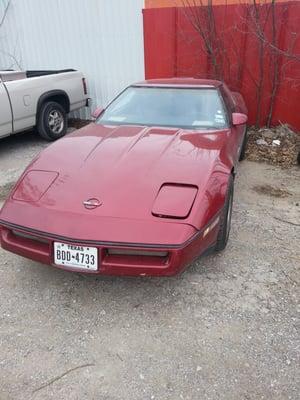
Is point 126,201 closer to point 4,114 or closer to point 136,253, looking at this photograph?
point 136,253

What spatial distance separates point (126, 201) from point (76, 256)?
51 centimetres

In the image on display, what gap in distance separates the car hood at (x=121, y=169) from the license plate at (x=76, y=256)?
0.79ft

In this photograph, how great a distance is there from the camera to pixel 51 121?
6.66 meters

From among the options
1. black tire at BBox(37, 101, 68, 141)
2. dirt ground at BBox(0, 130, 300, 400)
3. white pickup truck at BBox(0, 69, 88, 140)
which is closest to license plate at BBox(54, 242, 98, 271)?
dirt ground at BBox(0, 130, 300, 400)

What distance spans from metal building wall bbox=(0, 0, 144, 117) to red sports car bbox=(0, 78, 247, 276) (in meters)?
4.15

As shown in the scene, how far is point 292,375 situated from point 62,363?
1.36 meters

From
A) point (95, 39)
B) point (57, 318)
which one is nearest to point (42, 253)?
point (57, 318)

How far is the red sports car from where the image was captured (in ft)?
7.72

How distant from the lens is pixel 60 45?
7844mm

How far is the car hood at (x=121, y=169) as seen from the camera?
2.55 metres

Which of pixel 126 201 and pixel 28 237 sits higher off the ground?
pixel 126 201

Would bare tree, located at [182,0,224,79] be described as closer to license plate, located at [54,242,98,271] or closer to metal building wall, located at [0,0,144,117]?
metal building wall, located at [0,0,144,117]

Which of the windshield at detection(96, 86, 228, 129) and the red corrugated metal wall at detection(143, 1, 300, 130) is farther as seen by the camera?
the red corrugated metal wall at detection(143, 1, 300, 130)

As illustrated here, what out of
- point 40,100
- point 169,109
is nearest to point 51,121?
point 40,100
